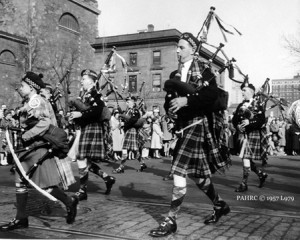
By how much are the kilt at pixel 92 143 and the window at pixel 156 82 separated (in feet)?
118

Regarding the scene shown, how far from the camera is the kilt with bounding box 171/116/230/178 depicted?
14.4 feet

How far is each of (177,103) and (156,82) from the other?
127ft

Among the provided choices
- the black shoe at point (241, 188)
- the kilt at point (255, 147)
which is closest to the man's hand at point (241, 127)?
the kilt at point (255, 147)

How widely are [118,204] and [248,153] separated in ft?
10.7

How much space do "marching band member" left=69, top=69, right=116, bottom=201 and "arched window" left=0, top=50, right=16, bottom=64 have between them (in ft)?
96.7

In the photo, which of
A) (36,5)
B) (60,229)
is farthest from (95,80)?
(36,5)

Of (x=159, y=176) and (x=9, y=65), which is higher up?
(x=9, y=65)

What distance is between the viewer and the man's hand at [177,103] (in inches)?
167

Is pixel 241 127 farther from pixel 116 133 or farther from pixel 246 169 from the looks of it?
pixel 116 133

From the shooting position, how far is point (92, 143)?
21.4 feet

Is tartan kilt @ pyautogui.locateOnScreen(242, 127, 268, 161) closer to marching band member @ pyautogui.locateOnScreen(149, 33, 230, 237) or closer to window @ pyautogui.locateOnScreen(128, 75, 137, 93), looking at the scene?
marching band member @ pyautogui.locateOnScreen(149, 33, 230, 237)

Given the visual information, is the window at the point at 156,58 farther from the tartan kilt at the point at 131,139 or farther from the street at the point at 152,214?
the street at the point at 152,214

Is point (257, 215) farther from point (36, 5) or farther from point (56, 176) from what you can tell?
point (36, 5)

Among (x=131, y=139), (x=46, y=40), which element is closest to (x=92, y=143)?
(x=131, y=139)
